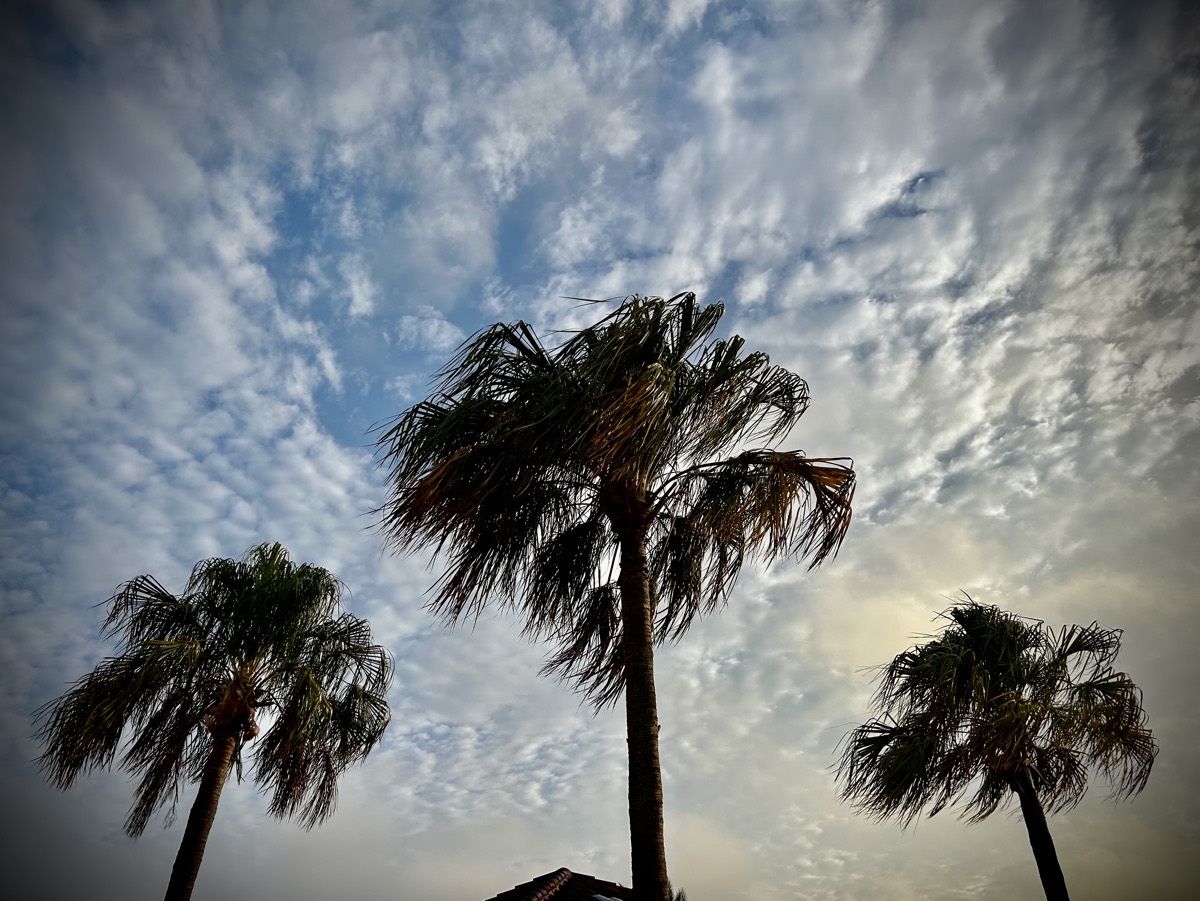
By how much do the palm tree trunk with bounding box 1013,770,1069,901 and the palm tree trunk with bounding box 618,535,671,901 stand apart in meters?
7.97

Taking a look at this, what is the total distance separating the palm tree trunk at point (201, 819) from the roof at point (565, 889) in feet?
14.9

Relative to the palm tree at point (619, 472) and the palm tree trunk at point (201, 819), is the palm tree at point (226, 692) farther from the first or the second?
the palm tree at point (619, 472)

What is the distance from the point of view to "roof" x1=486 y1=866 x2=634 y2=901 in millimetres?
7695

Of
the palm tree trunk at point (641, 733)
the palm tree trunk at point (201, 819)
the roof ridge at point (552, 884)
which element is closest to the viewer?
the palm tree trunk at point (641, 733)

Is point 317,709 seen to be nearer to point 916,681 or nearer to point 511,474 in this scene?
point 511,474

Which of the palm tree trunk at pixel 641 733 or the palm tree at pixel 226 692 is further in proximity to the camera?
the palm tree at pixel 226 692

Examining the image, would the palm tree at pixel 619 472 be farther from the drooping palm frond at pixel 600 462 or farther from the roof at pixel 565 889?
the roof at pixel 565 889

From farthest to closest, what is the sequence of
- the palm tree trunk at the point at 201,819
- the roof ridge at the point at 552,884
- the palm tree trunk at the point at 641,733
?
1. the palm tree trunk at the point at 201,819
2. the roof ridge at the point at 552,884
3. the palm tree trunk at the point at 641,733

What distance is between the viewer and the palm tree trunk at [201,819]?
9.04m

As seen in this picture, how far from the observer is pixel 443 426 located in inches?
210

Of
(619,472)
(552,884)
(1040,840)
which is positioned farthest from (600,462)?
(1040,840)

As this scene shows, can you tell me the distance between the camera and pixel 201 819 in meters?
9.45

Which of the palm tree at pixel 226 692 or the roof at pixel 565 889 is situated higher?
the palm tree at pixel 226 692

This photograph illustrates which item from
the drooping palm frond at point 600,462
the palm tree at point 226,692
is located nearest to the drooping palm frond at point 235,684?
the palm tree at point 226,692
